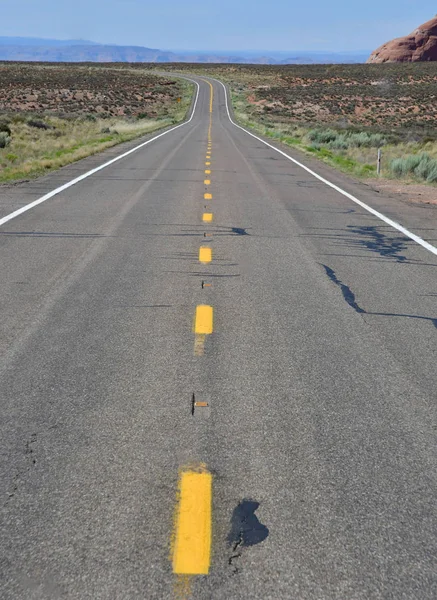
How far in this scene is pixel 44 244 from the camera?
1035 cm

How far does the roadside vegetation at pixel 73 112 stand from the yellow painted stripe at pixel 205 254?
9.55 meters

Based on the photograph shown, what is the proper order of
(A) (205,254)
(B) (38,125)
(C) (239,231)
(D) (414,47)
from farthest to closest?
(D) (414,47)
(B) (38,125)
(C) (239,231)
(A) (205,254)

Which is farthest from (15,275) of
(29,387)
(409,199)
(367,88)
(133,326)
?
(367,88)

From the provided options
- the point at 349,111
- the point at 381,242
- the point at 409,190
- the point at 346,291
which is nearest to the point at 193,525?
the point at 346,291

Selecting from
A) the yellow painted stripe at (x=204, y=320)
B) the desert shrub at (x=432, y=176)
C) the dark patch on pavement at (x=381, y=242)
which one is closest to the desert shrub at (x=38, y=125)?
the desert shrub at (x=432, y=176)

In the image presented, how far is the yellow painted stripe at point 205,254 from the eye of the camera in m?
9.53

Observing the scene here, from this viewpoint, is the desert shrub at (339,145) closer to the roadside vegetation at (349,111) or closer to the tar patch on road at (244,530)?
the roadside vegetation at (349,111)

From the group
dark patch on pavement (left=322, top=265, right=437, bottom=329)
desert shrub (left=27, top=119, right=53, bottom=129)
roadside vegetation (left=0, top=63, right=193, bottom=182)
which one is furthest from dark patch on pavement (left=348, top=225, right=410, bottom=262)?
desert shrub (left=27, top=119, right=53, bottom=129)

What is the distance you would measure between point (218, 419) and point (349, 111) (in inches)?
2890

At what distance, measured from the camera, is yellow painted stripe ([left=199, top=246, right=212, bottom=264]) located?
31.3ft

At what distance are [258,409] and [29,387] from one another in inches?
66.1

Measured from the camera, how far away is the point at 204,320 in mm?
6926

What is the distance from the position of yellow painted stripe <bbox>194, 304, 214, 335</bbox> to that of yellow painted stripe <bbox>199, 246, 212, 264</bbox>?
2.17m

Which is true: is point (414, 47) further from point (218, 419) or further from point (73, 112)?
point (218, 419)
